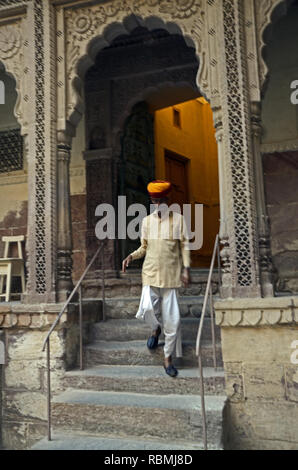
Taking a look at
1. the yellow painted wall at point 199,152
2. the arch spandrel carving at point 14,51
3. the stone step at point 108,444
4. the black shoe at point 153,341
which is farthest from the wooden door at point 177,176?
the stone step at point 108,444

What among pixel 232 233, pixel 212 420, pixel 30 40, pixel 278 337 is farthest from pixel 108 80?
pixel 212 420

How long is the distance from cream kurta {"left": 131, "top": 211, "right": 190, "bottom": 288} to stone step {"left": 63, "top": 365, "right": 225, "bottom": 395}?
852 millimetres

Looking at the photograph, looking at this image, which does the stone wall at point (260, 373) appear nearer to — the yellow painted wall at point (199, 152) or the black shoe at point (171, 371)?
the black shoe at point (171, 371)

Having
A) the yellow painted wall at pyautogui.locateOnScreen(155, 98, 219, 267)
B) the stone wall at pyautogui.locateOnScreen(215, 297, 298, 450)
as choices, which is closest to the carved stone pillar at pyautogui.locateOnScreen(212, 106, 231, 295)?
the stone wall at pyautogui.locateOnScreen(215, 297, 298, 450)

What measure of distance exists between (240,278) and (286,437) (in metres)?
1.43

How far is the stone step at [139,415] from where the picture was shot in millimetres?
4023

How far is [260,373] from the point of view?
14.3ft

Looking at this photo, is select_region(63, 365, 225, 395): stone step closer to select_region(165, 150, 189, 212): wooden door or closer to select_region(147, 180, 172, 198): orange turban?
select_region(147, 180, 172, 198): orange turban

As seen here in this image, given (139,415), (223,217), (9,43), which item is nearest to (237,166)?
(223,217)

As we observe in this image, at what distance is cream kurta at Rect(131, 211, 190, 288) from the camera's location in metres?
4.71

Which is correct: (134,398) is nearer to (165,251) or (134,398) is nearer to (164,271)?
(164,271)

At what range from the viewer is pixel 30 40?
5625 millimetres

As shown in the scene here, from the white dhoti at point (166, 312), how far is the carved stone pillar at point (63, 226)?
106 cm

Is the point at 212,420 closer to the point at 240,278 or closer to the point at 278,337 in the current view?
the point at 278,337
